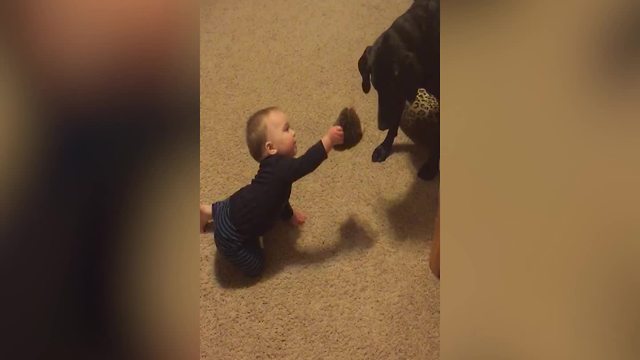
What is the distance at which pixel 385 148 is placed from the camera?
0.83 m

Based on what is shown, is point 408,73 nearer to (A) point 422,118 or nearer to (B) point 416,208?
(A) point 422,118

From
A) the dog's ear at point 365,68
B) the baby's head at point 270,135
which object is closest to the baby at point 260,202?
the baby's head at point 270,135

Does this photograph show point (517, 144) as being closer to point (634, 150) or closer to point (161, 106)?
point (634, 150)

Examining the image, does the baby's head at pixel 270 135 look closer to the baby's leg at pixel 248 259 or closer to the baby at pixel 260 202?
the baby at pixel 260 202

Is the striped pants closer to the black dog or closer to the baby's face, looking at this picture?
the baby's face

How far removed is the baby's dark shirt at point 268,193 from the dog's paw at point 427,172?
0.16 m

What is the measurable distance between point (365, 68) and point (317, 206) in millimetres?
247

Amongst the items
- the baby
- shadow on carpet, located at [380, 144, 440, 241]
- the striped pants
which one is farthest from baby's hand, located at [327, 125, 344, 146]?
the striped pants

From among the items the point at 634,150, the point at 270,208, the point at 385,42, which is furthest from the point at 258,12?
the point at 634,150

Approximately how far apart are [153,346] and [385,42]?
1.91 feet

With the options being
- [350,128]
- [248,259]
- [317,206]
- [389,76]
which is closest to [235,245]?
[248,259]

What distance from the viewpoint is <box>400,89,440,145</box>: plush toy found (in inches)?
30.6

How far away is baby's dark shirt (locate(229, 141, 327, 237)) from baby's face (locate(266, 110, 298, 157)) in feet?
0.04

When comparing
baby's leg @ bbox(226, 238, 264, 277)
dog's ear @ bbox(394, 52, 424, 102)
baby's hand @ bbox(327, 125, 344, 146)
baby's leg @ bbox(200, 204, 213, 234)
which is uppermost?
dog's ear @ bbox(394, 52, 424, 102)
